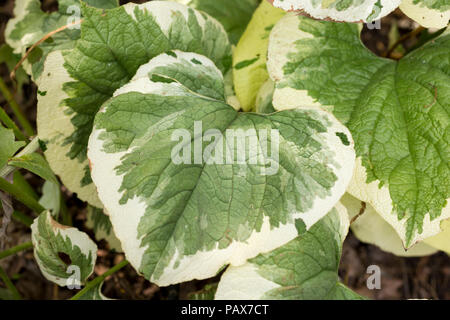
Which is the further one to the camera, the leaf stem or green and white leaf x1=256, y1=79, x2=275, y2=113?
the leaf stem

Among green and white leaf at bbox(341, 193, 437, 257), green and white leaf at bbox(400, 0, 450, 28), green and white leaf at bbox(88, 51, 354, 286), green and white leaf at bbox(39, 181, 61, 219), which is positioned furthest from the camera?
green and white leaf at bbox(341, 193, 437, 257)

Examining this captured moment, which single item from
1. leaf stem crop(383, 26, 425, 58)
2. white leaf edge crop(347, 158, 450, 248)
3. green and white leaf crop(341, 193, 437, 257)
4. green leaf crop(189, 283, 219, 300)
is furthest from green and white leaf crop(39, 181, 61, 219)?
leaf stem crop(383, 26, 425, 58)

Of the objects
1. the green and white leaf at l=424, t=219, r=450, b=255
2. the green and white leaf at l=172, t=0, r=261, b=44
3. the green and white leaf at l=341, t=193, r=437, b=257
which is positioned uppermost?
the green and white leaf at l=172, t=0, r=261, b=44

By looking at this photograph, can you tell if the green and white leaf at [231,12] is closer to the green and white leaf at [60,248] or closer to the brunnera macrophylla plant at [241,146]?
the brunnera macrophylla plant at [241,146]

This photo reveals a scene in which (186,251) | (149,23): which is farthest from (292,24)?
(186,251)

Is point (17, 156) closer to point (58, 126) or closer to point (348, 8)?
point (58, 126)

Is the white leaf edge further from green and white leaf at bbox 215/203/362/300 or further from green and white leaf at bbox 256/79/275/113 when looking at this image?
green and white leaf at bbox 256/79/275/113
